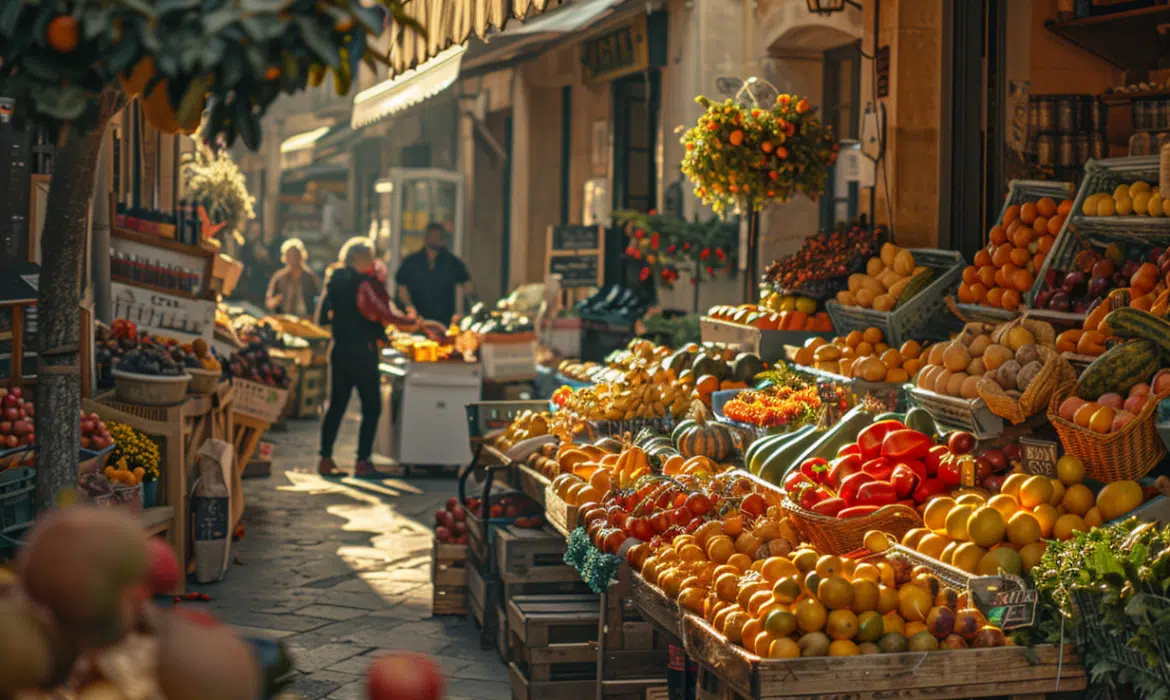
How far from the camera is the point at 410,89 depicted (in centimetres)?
1670

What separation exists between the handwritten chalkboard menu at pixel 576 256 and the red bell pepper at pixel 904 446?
29.8 feet

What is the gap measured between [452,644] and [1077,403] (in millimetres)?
3338

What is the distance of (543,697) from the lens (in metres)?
5.92

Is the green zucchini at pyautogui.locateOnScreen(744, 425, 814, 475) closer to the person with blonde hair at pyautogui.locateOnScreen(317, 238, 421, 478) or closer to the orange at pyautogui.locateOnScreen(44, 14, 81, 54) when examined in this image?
the orange at pyautogui.locateOnScreen(44, 14, 81, 54)

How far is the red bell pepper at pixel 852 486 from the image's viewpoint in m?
5.36

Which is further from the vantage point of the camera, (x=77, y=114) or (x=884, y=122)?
(x=884, y=122)

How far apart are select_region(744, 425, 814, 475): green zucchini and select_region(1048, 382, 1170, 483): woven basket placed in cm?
161

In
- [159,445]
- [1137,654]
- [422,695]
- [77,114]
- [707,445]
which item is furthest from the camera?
[159,445]

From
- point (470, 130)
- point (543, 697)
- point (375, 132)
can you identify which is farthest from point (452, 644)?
point (375, 132)

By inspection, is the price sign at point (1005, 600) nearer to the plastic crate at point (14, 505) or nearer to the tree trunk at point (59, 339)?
the tree trunk at point (59, 339)

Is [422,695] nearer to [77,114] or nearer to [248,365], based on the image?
[77,114]

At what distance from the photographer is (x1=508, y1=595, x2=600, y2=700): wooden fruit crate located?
593 cm

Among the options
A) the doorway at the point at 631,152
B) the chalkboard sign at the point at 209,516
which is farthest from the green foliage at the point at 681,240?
the chalkboard sign at the point at 209,516

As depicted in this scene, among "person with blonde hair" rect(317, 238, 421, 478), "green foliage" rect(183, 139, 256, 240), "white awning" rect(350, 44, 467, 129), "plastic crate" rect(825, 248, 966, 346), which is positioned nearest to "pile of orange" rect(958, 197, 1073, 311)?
"plastic crate" rect(825, 248, 966, 346)
